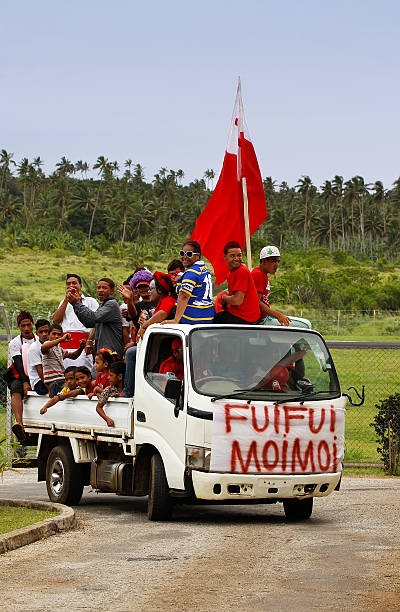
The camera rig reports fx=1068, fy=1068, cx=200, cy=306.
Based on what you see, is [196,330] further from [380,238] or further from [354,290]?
[380,238]

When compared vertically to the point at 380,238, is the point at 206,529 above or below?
below

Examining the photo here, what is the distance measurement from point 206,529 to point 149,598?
3849 millimetres

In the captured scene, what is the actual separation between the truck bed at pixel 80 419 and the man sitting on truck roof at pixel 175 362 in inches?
25.1

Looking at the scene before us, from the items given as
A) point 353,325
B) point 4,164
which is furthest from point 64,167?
point 353,325

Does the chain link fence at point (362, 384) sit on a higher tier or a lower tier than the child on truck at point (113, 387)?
lower

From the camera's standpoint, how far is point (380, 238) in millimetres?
144625

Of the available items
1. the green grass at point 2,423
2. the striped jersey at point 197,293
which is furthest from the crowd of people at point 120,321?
the green grass at point 2,423

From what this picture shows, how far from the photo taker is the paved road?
7141mm

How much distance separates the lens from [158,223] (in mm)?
130250

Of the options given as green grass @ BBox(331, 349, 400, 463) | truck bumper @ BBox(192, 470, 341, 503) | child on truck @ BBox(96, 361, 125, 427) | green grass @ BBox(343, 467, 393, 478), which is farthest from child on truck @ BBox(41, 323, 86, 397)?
green grass @ BBox(331, 349, 400, 463)

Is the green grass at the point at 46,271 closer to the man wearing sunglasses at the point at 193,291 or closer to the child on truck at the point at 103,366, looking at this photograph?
the child on truck at the point at 103,366

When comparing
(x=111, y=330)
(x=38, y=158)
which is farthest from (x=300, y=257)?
(x=111, y=330)

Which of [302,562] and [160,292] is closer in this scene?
[302,562]

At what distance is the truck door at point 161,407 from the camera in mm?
11156
